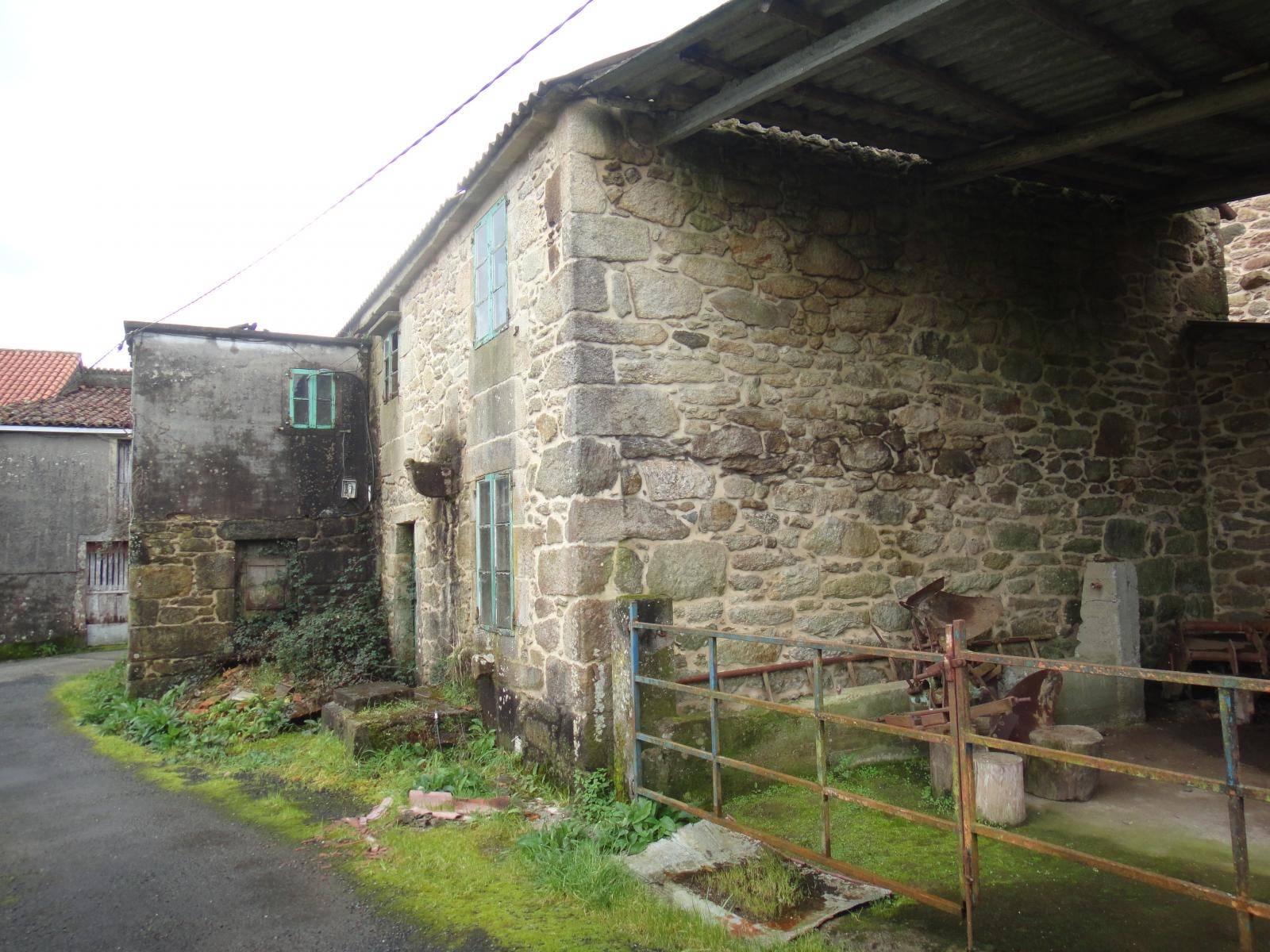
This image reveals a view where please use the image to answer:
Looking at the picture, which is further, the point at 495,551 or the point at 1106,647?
the point at 1106,647

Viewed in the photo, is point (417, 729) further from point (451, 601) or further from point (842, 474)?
point (842, 474)

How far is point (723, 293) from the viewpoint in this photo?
5.54 metres

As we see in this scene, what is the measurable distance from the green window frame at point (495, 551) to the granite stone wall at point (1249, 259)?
8.35 meters

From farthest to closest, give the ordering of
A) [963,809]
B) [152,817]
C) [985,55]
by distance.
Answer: [152,817]
[985,55]
[963,809]

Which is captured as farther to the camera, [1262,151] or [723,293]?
[1262,151]

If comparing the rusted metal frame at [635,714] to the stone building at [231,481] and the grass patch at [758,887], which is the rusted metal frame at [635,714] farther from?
the stone building at [231,481]

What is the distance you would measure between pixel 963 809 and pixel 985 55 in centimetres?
390

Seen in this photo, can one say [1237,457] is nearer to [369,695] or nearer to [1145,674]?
[1145,674]

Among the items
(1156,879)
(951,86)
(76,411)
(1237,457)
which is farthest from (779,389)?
(76,411)

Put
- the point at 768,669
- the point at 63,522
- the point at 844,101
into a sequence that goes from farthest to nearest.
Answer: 1. the point at 63,522
2. the point at 768,669
3. the point at 844,101

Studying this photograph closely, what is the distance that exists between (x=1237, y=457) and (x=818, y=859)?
639 cm

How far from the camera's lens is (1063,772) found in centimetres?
489

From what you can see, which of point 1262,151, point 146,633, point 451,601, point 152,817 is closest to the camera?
point 152,817

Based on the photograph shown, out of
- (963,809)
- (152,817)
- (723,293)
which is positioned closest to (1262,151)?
(723,293)
